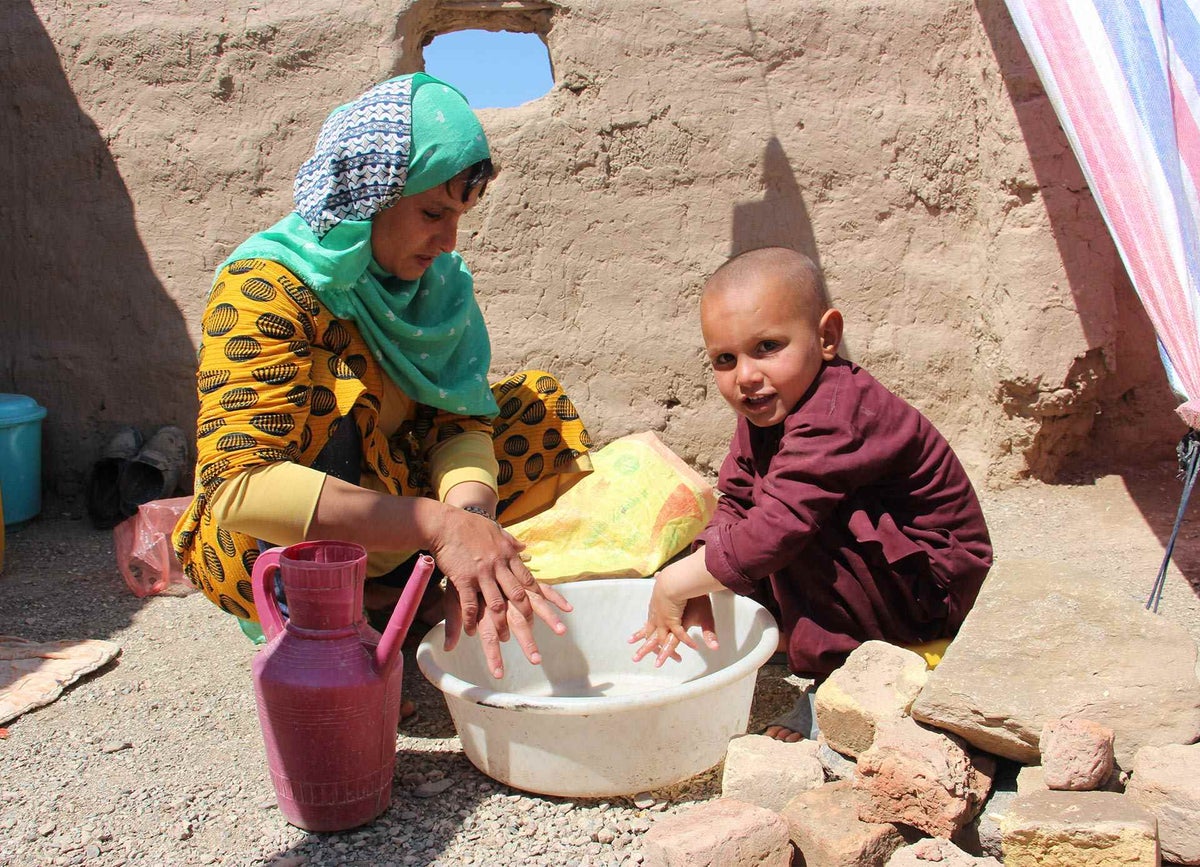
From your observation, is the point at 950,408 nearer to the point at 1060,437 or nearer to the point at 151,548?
the point at 1060,437

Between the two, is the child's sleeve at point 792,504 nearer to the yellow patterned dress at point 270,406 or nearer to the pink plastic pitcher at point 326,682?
the pink plastic pitcher at point 326,682

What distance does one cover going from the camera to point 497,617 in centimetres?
213

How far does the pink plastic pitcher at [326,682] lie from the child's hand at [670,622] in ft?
2.03

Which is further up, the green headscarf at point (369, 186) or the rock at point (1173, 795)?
the green headscarf at point (369, 186)

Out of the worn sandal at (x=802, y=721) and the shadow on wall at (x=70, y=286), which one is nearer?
the worn sandal at (x=802, y=721)

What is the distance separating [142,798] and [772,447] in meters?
1.54

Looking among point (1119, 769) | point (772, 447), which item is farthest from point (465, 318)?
point (1119, 769)

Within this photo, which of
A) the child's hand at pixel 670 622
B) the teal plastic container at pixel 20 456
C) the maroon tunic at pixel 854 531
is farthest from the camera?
the teal plastic container at pixel 20 456

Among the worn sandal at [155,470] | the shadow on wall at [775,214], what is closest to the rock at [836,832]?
the shadow on wall at [775,214]

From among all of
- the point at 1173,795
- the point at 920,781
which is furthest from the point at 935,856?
the point at 1173,795

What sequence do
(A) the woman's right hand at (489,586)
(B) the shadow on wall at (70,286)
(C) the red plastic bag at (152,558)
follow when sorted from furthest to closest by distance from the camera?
(B) the shadow on wall at (70,286) < (C) the red plastic bag at (152,558) < (A) the woman's right hand at (489,586)

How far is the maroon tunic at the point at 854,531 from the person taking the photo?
7.31 ft

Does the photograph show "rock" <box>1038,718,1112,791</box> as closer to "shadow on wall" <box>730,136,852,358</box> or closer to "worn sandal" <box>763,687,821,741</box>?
"worn sandal" <box>763,687,821,741</box>

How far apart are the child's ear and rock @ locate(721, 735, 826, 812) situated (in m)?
0.89
